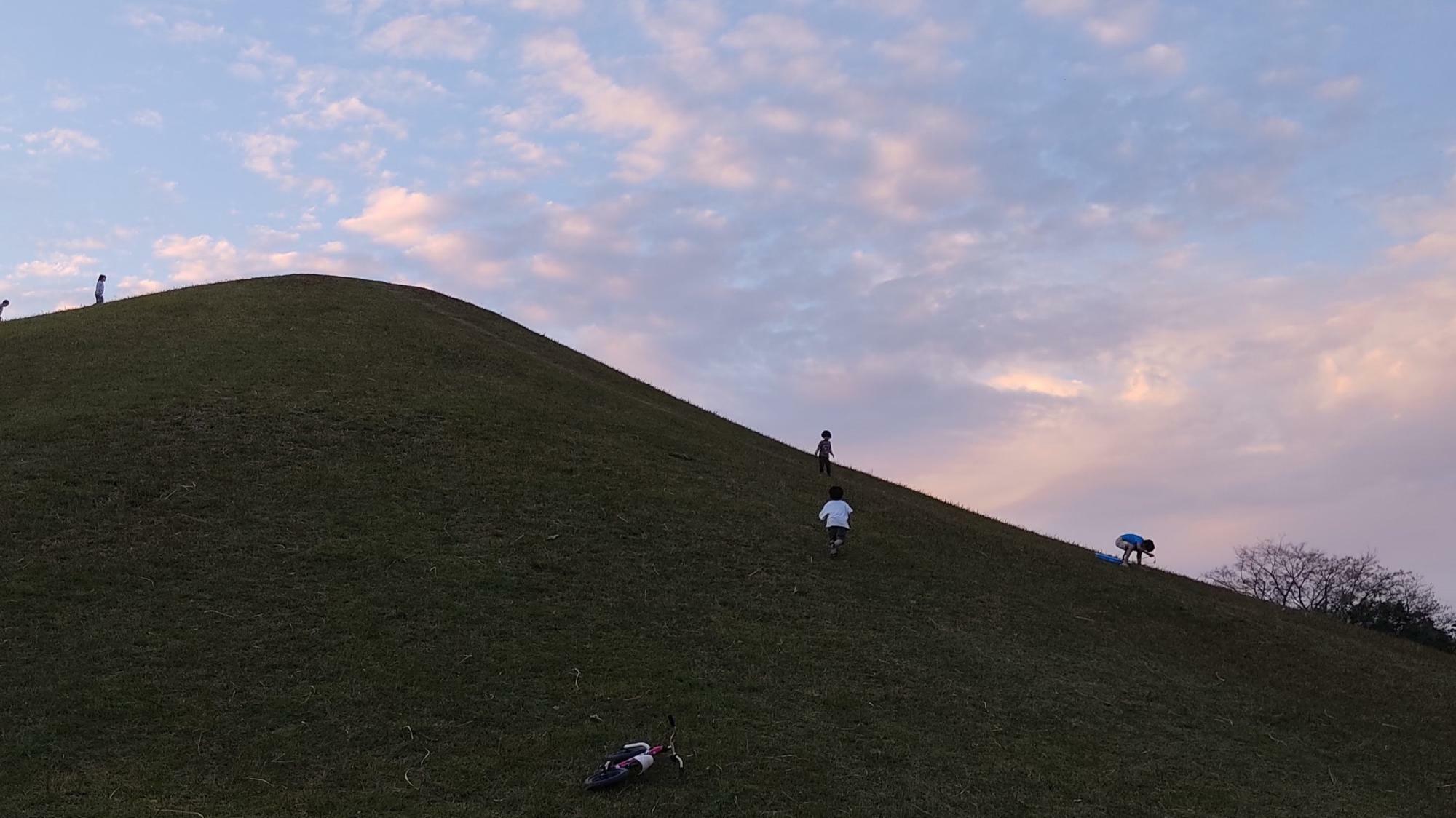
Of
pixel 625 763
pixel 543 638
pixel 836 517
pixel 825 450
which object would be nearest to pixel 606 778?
pixel 625 763

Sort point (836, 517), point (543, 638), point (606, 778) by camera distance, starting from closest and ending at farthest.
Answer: point (606, 778), point (543, 638), point (836, 517)

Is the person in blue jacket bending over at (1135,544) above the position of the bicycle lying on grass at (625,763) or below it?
above

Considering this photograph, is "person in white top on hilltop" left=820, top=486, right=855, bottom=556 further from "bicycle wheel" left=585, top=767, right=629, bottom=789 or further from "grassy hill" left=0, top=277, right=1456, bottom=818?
"bicycle wheel" left=585, top=767, right=629, bottom=789

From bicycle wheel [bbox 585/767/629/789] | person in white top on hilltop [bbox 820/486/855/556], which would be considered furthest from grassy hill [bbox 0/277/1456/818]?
person in white top on hilltop [bbox 820/486/855/556]

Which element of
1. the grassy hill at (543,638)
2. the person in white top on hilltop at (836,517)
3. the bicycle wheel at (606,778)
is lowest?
the bicycle wheel at (606,778)

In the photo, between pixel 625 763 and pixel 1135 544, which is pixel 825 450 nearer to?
pixel 1135 544

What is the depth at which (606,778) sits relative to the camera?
13.5 meters

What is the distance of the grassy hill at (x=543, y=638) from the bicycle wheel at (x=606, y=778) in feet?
0.76

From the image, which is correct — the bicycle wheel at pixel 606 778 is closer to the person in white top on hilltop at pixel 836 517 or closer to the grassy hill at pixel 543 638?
the grassy hill at pixel 543 638

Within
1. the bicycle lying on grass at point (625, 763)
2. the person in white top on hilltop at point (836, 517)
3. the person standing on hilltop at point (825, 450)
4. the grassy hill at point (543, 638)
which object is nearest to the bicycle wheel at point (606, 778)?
the bicycle lying on grass at point (625, 763)

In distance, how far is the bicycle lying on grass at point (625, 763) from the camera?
1350cm

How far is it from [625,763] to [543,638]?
5303 millimetres

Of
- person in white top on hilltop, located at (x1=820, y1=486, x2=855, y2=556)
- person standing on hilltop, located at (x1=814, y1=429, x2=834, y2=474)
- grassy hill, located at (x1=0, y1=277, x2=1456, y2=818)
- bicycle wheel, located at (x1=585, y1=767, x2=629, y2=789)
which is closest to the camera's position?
bicycle wheel, located at (x1=585, y1=767, x2=629, y2=789)

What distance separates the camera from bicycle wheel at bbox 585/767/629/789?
13477 mm
